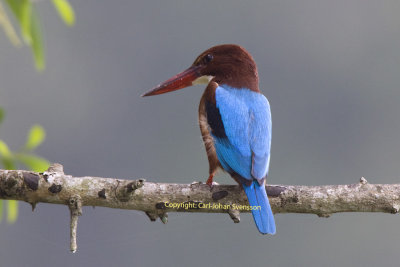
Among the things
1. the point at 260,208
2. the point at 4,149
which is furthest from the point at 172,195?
the point at 4,149

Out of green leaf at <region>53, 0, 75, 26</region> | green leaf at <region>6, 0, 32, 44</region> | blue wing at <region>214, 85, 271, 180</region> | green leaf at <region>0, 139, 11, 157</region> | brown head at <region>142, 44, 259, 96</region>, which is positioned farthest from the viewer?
brown head at <region>142, 44, 259, 96</region>

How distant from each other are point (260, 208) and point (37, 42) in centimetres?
132

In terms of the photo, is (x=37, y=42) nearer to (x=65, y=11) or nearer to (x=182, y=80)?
(x=65, y=11)

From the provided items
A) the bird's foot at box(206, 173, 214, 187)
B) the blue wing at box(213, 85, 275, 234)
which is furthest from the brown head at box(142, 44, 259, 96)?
the bird's foot at box(206, 173, 214, 187)

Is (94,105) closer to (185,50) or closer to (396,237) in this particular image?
(185,50)

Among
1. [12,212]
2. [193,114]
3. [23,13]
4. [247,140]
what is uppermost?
[193,114]

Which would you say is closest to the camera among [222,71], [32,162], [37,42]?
[37,42]

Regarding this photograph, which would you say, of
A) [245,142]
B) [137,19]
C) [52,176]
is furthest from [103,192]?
[137,19]

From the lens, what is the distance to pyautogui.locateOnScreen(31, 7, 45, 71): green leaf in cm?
160

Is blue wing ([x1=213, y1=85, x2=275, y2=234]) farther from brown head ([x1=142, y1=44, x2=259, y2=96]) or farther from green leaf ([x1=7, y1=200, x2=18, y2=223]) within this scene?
green leaf ([x1=7, y1=200, x2=18, y2=223])

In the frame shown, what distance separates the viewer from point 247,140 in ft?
10.1

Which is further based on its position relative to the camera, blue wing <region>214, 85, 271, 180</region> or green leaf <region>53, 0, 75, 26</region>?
blue wing <region>214, 85, 271, 180</region>

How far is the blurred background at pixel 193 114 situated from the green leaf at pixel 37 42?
28458 millimetres

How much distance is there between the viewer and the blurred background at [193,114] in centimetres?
3562
